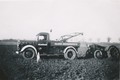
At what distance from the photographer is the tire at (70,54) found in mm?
5113

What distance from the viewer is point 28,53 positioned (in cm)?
484

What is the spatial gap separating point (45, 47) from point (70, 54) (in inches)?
28.7

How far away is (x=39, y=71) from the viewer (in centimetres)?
379

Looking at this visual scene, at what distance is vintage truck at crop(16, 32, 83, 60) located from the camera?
487 cm

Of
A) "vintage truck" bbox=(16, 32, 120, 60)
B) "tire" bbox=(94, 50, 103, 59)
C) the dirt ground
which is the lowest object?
the dirt ground

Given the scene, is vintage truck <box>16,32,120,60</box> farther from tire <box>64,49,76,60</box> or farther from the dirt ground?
the dirt ground

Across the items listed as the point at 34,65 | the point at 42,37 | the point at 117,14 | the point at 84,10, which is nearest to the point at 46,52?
the point at 42,37

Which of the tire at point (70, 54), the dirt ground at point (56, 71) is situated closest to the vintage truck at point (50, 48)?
the tire at point (70, 54)

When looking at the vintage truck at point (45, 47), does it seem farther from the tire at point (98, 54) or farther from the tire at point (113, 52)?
the tire at point (113, 52)

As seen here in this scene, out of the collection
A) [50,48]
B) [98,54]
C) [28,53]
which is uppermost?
[50,48]

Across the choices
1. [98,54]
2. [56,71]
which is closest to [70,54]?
[98,54]

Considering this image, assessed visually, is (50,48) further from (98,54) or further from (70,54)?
(98,54)


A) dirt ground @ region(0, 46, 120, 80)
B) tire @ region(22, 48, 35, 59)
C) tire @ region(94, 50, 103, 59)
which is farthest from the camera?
tire @ region(94, 50, 103, 59)

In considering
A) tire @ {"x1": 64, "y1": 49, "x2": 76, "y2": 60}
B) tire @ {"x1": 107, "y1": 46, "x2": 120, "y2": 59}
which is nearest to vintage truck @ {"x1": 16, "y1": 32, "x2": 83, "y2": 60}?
tire @ {"x1": 64, "y1": 49, "x2": 76, "y2": 60}
